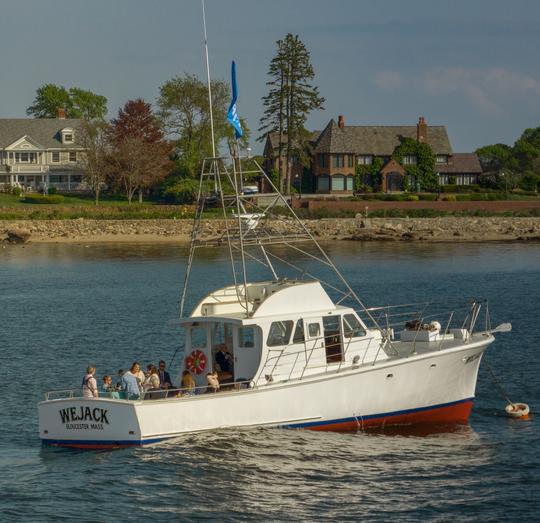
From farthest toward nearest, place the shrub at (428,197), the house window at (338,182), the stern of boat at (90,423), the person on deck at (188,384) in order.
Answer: the house window at (338,182) < the shrub at (428,197) < the person on deck at (188,384) < the stern of boat at (90,423)

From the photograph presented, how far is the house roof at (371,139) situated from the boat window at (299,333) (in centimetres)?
9057

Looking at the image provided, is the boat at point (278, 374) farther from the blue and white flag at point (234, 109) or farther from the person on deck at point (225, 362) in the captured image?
the blue and white flag at point (234, 109)

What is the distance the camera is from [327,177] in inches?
4609

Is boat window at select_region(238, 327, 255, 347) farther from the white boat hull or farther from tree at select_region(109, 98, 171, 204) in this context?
tree at select_region(109, 98, 171, 204)

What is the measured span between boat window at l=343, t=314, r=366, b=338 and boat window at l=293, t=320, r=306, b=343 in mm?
1139

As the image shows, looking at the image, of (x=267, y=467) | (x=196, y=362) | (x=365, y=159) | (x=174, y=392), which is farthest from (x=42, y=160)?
(x=267, y=467)

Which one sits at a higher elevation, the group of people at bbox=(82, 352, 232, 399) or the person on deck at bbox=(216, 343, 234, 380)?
the person on deck at bbox=(216, 343, 234, 380)

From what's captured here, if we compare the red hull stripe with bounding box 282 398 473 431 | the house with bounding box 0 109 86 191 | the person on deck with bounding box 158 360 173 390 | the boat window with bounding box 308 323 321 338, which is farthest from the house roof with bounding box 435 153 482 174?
the person on deck with bounding box 158 360 173 390

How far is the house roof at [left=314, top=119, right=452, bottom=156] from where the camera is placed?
11762 cm

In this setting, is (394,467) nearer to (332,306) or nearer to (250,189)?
(332,306)

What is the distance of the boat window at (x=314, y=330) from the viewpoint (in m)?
27.1

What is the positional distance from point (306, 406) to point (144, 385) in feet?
12.6

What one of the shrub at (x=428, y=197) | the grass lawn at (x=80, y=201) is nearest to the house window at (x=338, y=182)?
the shrub at (x=428, y=197)

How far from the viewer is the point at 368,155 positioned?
118 meters
